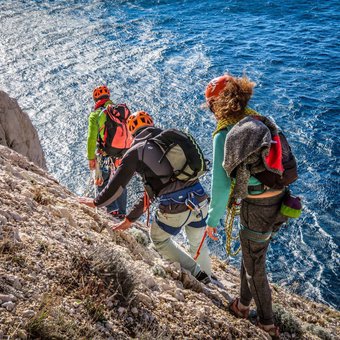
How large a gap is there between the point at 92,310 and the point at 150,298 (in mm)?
1037

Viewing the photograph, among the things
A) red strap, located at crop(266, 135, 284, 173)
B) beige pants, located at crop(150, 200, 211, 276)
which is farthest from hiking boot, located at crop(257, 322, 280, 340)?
red strap, located at crop(266, 135, 284, 173)

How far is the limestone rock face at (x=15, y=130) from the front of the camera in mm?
11164

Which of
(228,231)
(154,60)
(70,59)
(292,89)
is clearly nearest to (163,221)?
(228,231)

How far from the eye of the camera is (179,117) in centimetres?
2230

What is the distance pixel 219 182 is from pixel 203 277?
2377mm

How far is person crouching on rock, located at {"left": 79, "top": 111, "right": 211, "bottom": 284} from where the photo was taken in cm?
579

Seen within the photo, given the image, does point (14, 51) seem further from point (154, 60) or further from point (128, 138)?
point (128, 138)

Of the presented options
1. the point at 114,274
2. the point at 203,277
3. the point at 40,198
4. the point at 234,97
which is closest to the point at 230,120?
the point at 234,97

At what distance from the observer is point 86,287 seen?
4.64 meters

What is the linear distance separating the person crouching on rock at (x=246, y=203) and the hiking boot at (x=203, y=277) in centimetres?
92

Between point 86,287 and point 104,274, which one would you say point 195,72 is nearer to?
point 104,274

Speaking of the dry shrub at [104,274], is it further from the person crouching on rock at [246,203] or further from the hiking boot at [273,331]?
the hiking boot at [273,331]

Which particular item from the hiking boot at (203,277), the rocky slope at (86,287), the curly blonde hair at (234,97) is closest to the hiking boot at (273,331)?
the rocky slope at (86,287)

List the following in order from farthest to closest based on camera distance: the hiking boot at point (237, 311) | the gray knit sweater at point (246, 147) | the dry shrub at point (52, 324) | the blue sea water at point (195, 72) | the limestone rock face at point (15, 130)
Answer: the blue sea water at point (195, 72) < the limestone rock face at point (15, 130) < the hiking boot at point (237, 311) < the gray knit sweater at point (246, 147) < the dry shrub at point (52, 324)
